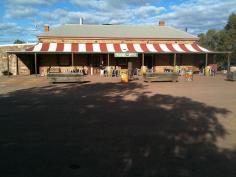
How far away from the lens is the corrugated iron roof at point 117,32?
33.1 m

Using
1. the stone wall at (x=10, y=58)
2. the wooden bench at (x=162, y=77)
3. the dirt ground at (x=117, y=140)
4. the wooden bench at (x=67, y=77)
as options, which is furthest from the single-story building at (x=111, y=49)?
the dirt ground at (x=117, y=140)

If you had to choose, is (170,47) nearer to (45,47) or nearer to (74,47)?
(74,47)

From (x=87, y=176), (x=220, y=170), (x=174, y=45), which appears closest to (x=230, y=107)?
(x=220, y=170)

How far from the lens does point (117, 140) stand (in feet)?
21.7

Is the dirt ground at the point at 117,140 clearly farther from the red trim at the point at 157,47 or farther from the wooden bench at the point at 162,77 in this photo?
the red trim at the point at 157,47

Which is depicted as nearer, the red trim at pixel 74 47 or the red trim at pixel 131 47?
the red trim at pixel 74 47

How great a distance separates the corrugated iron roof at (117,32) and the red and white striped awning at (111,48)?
1174 millimetres

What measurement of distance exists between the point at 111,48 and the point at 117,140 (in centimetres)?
2514

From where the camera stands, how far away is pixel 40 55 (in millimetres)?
31828

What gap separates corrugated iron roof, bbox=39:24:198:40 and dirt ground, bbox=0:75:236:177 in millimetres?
22776

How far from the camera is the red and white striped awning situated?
2943 centimetres

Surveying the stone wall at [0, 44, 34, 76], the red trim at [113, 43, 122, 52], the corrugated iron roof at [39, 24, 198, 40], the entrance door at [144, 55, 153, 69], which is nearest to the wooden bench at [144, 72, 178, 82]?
the red trim at [113, 43, 122, 52]

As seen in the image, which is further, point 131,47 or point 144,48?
point 131,47

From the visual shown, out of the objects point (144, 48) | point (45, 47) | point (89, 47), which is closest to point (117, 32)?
point (144, 48)
